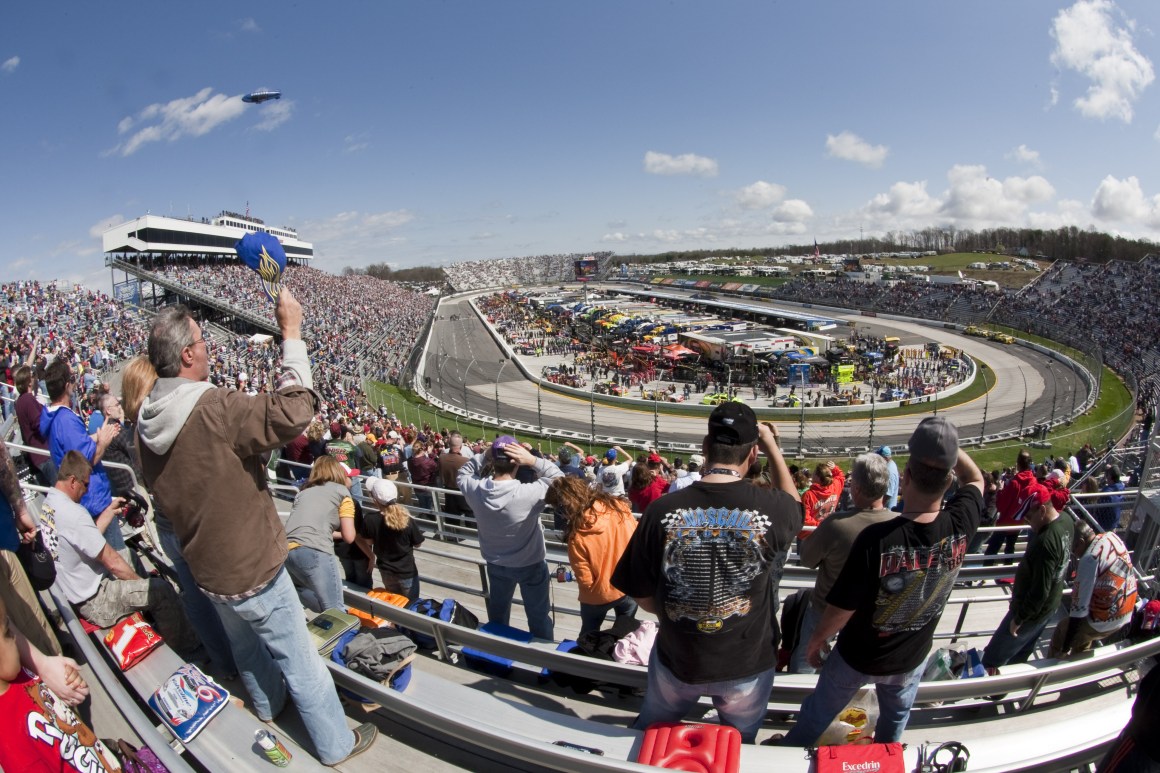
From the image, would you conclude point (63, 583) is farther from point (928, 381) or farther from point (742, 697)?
point (928, 381)

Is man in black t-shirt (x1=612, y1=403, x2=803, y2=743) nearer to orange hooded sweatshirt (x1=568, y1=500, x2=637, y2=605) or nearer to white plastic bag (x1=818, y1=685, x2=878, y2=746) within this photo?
white plastic bag (x1=818, y1=685, x2=878, y2=746)

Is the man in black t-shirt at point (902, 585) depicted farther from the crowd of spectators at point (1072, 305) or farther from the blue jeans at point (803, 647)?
the crowd of spectators at point (1072, 305)

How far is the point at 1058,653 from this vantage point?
3.53m

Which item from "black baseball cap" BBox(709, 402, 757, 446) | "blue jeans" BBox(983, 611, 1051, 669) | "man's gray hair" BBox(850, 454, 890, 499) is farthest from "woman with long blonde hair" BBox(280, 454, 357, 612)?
"blue jeans" BBox(983, 611, 1051, 669)

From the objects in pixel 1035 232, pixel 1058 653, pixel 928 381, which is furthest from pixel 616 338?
pixel 1035 232

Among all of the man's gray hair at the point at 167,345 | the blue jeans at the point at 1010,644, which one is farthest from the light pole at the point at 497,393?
the man's gray hair at the point at 167,345

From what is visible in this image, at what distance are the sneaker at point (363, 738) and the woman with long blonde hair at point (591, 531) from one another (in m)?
1.22

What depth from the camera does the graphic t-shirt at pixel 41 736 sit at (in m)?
1.57

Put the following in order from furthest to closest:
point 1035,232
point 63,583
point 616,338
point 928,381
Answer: point 1035,232
point 616,338
point 928,381
point 63,583

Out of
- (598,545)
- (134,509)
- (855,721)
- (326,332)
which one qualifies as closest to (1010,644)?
(855,721)

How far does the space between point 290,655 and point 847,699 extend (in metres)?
2.24

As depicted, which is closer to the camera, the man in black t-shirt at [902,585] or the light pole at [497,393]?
the man in black t-shirt at [902,585]

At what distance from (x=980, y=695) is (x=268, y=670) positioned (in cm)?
308

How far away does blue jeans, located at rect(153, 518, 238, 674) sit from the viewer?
291 centimetres
